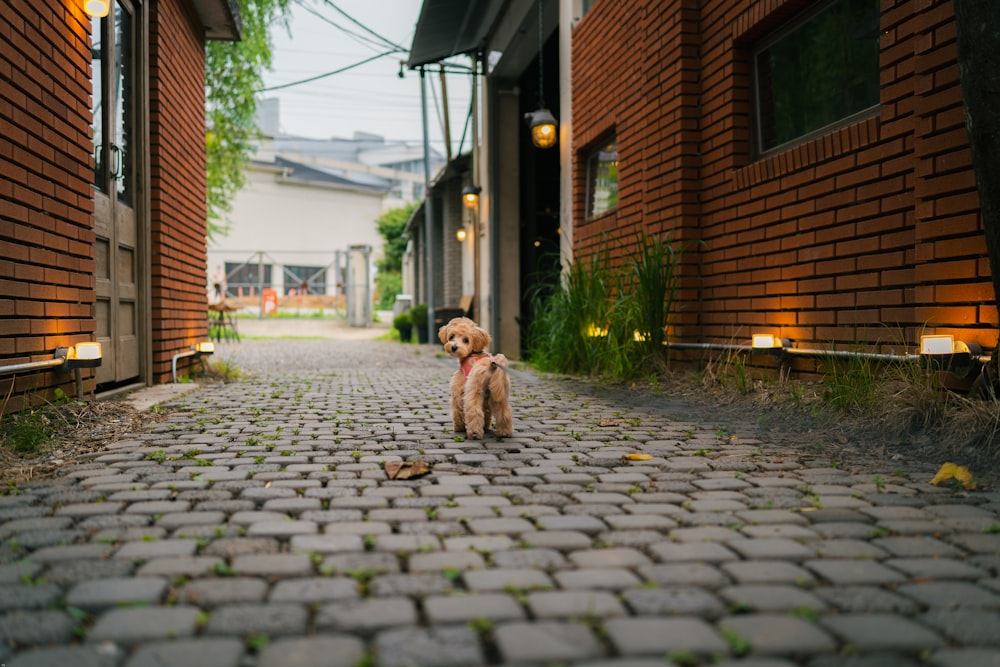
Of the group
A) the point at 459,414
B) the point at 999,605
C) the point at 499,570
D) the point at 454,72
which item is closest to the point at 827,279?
the point at 459,414

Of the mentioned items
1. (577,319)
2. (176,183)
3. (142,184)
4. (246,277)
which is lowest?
(577,319)

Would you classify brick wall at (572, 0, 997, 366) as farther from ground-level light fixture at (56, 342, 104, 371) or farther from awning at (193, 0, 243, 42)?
ground-level light fixture at (56, 342, 104, 371)

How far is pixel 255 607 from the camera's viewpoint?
1.80m

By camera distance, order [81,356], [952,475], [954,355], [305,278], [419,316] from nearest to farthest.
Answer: [952,475] → [954,355] → [81,356] → [419,316] → [305,278]

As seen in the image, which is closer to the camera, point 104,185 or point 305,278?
point 104,185

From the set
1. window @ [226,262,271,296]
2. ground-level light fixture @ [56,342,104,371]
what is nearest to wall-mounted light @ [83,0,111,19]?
ground-level light fixture @ [56,342,104,371]

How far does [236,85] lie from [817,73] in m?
10.5

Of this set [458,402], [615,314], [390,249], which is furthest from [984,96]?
[390,249]

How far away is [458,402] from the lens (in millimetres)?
4523

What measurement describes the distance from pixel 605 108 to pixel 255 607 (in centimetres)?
769

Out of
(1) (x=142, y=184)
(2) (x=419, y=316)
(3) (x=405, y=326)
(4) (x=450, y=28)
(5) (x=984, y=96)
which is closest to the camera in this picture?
(5) (x=984, y=96)

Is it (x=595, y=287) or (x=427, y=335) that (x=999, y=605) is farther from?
(x=427, y=335)

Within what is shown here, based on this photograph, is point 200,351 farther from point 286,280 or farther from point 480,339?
point 286,280

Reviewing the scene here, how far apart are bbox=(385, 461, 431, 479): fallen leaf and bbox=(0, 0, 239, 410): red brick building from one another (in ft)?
7.09
